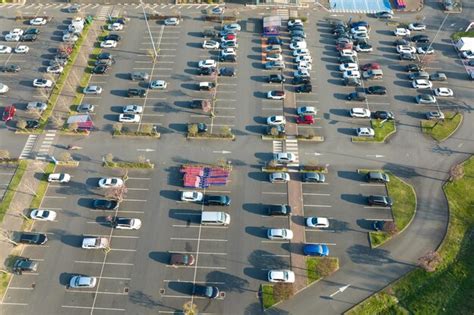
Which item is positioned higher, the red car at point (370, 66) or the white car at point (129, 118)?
the red car at point (370, 66)

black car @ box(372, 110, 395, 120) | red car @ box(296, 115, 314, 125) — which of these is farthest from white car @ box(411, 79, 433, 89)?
red car @ box(296, 115, 314, 125)

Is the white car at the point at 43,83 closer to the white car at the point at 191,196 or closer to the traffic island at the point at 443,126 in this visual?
the white car at the point at 191,196

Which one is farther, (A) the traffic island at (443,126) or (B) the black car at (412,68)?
(B) the black car at (412,68)

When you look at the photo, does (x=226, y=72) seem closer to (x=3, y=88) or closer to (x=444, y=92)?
(x=444, y=92)

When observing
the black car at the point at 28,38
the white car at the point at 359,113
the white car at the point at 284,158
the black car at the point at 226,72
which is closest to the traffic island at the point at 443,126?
the white car at the point at 359,113

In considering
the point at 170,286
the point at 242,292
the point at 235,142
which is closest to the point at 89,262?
the point at 170,286
